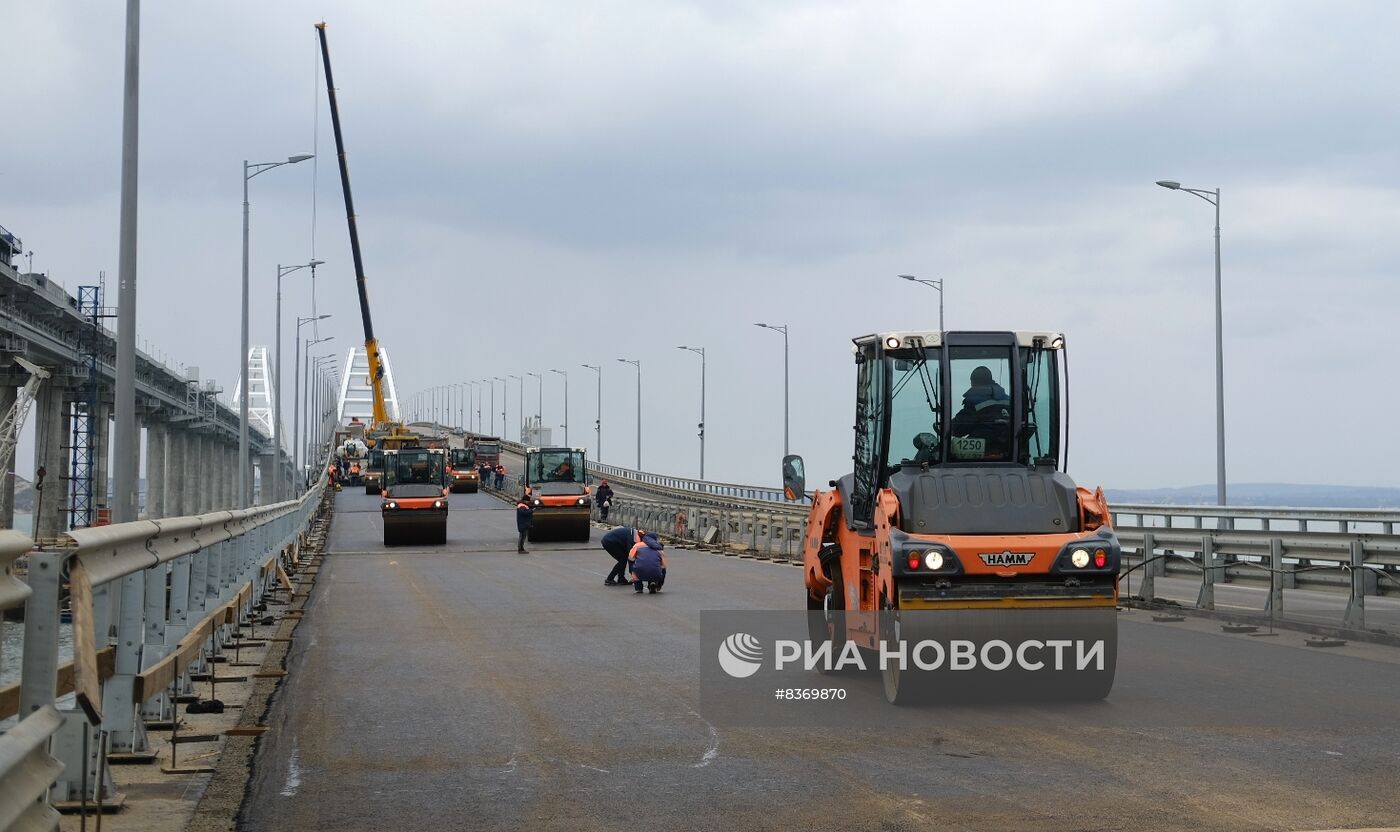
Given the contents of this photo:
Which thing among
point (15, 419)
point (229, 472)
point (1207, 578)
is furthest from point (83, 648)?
point (229, 472)

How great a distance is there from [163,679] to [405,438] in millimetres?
78271

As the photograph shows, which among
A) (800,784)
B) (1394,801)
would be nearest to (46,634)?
(800,784)

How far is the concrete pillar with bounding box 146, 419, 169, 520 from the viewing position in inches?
4245

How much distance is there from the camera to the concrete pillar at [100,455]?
270 ft

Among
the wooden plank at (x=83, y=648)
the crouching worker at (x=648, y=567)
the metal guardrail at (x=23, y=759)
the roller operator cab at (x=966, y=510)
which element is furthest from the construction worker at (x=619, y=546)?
the metal guardrail at (x=23, y=759)

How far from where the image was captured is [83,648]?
571cm

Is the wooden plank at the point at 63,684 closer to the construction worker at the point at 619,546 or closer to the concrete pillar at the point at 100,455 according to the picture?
the construction worker at the point at 619,546

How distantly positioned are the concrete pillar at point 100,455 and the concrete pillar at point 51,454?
6.12m

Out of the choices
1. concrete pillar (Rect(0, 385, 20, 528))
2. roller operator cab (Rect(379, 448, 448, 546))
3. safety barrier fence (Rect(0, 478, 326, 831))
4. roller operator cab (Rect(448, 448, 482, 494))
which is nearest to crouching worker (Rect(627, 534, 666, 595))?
safety barrier fence (Rect(0, 478, 326, 831))

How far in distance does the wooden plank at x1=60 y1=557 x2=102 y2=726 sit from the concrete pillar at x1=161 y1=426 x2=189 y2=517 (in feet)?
348

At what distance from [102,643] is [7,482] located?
71.1 meters

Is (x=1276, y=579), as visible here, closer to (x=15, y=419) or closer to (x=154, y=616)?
(x=154, y=616)

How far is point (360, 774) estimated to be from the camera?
8938mm

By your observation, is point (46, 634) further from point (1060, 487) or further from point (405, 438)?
point (405, 438)
